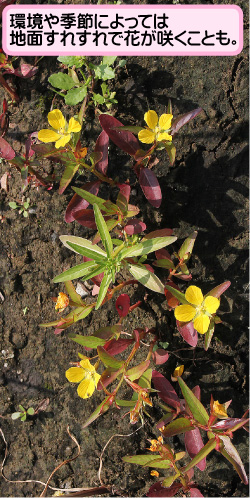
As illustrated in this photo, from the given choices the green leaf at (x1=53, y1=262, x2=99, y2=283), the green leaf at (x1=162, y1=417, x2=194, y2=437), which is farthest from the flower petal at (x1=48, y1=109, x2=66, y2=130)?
the green leaf at (x1=162, y1=417, x2=194, y2=437)

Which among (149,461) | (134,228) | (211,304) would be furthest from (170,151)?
(149,461)

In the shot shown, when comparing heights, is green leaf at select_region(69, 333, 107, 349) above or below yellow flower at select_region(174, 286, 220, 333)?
below

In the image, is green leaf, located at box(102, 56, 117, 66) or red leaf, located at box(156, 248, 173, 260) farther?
green leaf, located at box(102, 56, 117, 66)

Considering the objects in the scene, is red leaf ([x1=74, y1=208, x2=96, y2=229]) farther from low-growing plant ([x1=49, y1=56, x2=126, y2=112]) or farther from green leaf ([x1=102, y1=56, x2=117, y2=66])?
green leaf ([x1=102, y1=56, x2=117, y2=66])

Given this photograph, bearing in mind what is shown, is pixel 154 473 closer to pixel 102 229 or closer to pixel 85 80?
pixel 102 229

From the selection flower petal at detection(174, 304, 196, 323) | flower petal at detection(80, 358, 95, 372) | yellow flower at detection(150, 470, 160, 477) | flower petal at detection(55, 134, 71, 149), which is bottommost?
yellow flower at detection(150, 470, 160, 477)

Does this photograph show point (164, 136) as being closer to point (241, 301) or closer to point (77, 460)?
point (241, 301)
